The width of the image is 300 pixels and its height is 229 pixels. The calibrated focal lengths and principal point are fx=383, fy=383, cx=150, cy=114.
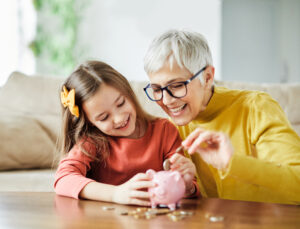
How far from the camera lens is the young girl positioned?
4.79 feet

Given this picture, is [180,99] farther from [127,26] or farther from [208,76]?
[127,26]

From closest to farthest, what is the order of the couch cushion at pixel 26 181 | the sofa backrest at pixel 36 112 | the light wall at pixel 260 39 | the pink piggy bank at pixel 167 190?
the pink piggy bank at pixel 167 190
the couch cushion at pixel 26 181
the sofa backrest at pixel 36 112
the light wall at pixel 260 39

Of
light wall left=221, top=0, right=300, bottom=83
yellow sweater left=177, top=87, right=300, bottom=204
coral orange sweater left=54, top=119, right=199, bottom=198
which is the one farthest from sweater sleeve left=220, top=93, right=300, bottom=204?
light wall left=221, top=0, right=300, bottom=83

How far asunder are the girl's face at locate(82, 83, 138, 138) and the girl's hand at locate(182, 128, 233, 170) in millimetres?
395

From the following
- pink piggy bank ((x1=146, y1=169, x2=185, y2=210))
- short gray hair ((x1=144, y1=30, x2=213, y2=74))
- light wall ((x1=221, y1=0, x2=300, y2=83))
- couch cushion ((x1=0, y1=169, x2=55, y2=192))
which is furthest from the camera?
light wall ((x1=221, y1=0, x2=300, y2=83))

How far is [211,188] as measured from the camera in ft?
5.47

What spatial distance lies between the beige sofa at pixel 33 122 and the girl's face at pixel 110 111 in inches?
26.9

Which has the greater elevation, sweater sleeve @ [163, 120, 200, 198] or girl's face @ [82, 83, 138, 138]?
girl's face @ [82, 83, 138, 138]

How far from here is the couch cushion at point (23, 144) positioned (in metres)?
2.29

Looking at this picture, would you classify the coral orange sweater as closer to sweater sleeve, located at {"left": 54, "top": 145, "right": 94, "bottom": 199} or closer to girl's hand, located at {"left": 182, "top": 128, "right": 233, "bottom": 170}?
sweater sleeve, located at {"left": 54, "top": 145, "right": 94, "bottom": 199}

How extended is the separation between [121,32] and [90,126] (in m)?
3.99

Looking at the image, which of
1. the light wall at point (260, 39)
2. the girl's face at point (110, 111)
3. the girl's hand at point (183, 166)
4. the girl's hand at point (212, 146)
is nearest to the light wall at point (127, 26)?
the light wall at point (260, 39)

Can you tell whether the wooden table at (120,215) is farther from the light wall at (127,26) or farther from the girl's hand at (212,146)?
the light wall at (127,26)

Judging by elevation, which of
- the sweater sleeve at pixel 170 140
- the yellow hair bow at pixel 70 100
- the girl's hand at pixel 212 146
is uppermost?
the yellow hair bow at pixel 70 100
